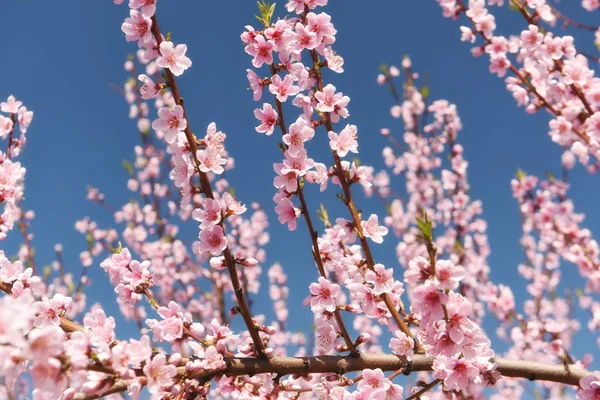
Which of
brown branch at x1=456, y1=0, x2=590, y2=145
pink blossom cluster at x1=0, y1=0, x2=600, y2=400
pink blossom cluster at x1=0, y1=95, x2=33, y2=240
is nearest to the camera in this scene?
pink blossom cluster at x1=0, y1=0, x2=600, y2=400

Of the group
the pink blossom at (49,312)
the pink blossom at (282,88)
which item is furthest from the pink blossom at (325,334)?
the pink blossom at (49,312)

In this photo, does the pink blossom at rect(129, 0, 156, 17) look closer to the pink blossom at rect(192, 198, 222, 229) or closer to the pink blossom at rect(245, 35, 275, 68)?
the pink blossom at rect(245, 35, 275, 68)

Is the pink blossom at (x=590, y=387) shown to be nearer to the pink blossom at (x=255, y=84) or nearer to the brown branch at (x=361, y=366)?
the brown branch at (x=361, y=366)

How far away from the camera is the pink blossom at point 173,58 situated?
249 centimetres

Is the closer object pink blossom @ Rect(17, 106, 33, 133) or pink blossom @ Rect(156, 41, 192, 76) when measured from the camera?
pink blossom @ Rect(156, 41, 192, 76)

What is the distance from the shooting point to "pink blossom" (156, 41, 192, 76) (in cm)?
249

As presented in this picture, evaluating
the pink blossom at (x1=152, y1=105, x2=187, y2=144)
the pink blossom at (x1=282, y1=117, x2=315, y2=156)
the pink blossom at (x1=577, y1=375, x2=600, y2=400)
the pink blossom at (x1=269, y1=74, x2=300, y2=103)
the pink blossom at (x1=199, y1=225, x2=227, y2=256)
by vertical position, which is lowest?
the pink blossom at (x1=577, y1=375, x2=600, y2=400)

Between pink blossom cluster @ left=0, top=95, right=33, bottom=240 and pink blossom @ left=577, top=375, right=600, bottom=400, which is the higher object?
pink blossom cluster @ left=0, top=95, right=33, bottom=240

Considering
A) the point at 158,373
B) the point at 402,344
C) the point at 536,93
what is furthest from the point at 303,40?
the point at 536,93

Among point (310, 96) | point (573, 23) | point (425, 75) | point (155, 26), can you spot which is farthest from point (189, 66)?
point (425, 75)

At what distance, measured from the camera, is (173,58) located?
255 centimetres

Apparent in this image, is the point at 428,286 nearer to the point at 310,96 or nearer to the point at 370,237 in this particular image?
the point at 370,237

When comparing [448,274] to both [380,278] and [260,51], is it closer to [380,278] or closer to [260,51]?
[380,278]

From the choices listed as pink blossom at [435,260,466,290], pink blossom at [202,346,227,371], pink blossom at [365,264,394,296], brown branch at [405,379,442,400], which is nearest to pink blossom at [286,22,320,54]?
pink blossom at [365,264,394,296]
